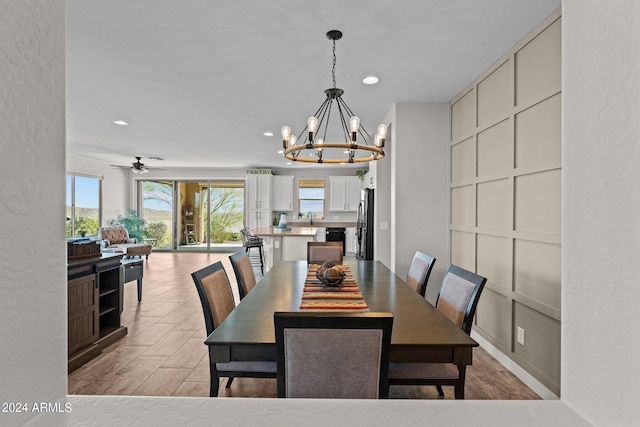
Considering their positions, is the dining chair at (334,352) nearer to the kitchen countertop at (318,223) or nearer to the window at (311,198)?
the kitchen countertop at (318,223)

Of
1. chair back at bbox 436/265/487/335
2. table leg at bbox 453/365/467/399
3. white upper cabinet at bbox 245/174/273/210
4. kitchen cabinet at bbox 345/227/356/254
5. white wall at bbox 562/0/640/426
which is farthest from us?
white upper cabinet at bbox 245/174/273/210

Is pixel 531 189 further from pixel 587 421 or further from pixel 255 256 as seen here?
pixel 255 256

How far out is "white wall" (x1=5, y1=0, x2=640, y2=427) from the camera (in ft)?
1.38

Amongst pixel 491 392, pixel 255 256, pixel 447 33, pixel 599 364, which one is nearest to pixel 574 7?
pixel 599 364

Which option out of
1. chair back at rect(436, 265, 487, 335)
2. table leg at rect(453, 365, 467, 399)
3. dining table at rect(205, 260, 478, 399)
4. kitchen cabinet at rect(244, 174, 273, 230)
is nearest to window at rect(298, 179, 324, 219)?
kitchen cabinet at rect(244, 174, 273, 230)

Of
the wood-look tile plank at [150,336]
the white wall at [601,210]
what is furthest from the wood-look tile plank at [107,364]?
the white wall at [601,210]

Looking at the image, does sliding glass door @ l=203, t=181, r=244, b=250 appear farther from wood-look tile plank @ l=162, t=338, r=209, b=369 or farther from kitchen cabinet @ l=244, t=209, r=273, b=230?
wood-look tile plank @ l=162, t=338, r=209, b=369

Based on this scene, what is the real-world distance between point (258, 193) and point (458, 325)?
751 cm

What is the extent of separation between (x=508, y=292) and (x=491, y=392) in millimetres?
762

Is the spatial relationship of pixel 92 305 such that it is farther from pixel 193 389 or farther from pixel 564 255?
pixel 564 255

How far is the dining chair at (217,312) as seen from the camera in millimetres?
1717

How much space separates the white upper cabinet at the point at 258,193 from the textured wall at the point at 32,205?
8.41 meters

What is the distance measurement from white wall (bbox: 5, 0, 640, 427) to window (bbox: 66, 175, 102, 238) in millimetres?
7976

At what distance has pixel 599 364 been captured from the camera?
0.46m
